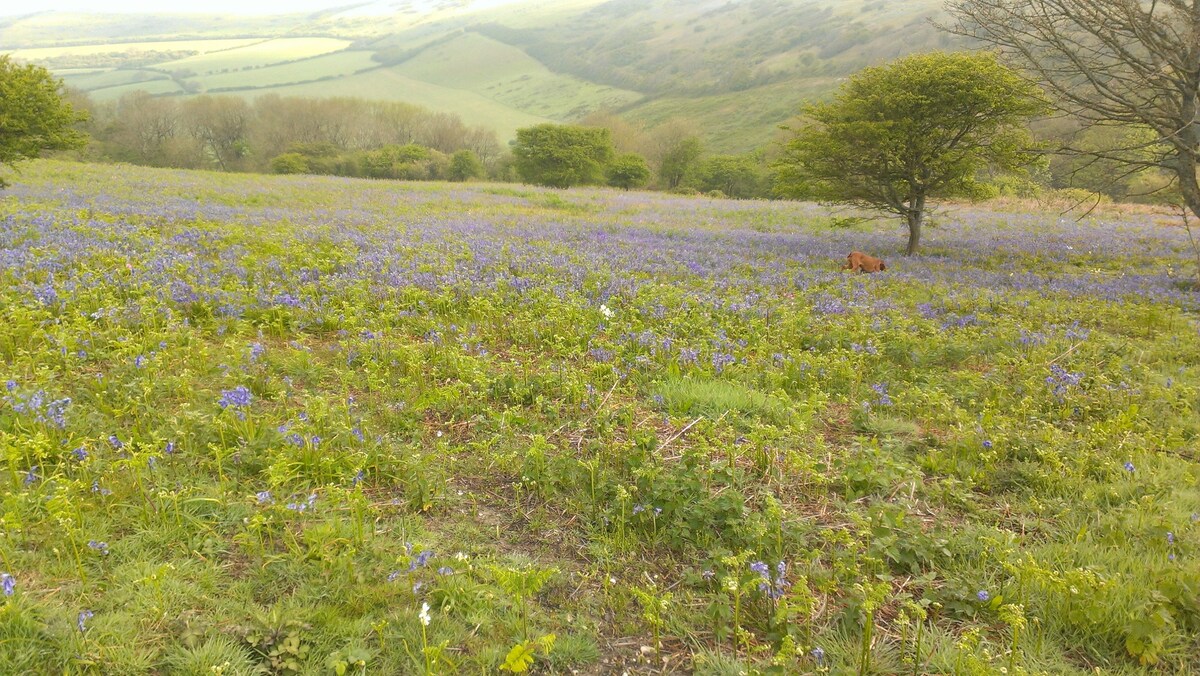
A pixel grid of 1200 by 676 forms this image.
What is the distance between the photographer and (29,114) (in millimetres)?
12422

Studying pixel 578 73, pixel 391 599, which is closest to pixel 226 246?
pixel 391 599

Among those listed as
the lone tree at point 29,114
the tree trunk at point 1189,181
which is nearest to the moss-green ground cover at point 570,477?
the tree trunk at point 1189,181

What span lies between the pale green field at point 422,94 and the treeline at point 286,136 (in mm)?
28060

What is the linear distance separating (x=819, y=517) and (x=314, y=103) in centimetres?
8977

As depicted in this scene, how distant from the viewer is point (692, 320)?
24.8 ft

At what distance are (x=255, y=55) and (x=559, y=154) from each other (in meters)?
169

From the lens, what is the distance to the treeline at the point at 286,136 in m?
56.2

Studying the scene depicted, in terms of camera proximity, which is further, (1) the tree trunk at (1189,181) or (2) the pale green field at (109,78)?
(2) the pale green field at (109,78)

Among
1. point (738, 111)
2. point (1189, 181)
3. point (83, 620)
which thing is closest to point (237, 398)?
point (83, 620)

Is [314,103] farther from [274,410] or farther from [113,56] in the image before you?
[113,56]

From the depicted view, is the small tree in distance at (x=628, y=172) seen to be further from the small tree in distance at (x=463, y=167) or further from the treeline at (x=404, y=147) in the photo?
the small tree in distance at (x=463, y=167)

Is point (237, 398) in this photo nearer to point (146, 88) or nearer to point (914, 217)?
point (914, 217)

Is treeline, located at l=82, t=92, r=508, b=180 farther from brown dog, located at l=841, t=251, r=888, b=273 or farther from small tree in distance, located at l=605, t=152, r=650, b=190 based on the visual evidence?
brown dog, located at l=841, t=251, r=888, b=273

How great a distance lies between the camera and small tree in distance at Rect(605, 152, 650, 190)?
5147cm
